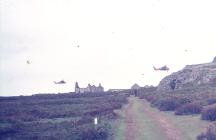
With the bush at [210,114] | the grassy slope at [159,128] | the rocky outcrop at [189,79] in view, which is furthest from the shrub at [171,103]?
the rocky outcrop at [189,79]

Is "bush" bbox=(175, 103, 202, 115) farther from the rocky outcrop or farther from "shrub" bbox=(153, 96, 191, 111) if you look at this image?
the rocky outcrop

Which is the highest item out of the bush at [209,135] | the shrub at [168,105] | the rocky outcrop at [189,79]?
the rocky outcrop at [189,79]

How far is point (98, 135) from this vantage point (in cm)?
2436

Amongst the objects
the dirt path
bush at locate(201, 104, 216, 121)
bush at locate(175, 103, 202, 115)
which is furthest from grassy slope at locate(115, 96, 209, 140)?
bush at locate(175, 103, 202, 115)

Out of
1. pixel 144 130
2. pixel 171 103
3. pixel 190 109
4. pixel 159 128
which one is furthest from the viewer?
pixel 171 103

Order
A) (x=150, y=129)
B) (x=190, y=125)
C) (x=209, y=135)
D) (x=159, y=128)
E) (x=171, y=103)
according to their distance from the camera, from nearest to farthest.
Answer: (x=209, y=135) → (x=150, y=129) → (x=159, y=128) → (x=190, y=125) → (x=171, y=103)

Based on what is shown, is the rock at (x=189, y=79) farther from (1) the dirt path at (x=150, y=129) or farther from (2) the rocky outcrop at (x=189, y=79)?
(1) the dirt path at (x=150, y=129)

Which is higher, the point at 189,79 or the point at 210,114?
the point at 189,79

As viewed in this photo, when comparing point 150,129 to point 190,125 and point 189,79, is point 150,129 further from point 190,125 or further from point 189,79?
point 189,79

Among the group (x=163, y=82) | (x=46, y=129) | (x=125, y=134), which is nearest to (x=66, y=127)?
(x=46, y=129)

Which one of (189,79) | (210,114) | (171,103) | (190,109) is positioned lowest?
(210,114)

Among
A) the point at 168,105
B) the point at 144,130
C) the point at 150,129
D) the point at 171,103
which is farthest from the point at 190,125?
the point at 171,103

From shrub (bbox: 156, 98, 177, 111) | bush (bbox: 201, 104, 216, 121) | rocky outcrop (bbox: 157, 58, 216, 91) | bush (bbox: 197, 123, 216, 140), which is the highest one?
rocky outcrop (bbox: 157, 58, 216, 91)

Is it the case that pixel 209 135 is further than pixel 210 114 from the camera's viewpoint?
No
